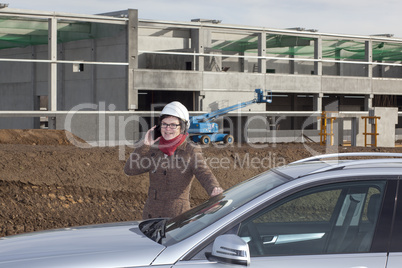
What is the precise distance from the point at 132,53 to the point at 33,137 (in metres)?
7.38

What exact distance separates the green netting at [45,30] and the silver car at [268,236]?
70.4ft

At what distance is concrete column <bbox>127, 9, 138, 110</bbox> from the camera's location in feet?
83.9

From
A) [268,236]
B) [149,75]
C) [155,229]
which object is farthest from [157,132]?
[149,75]

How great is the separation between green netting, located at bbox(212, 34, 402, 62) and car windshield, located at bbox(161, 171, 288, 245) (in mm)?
27246

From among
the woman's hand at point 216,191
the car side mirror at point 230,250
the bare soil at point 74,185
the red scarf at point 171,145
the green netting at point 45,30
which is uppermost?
the green netting at point 45,30

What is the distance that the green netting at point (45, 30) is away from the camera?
24.9m

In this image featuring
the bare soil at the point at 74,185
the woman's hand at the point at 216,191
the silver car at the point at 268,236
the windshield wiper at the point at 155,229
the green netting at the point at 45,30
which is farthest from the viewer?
the green netting at the point at 45,30

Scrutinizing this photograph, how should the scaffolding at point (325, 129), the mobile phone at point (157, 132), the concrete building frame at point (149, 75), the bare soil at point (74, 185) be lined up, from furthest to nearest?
the scaffolding at point (325, 129) < the concrete building frame at point (149, 75) < the bare soil at point (74, 185) < the mobile phone at point (157, 132)

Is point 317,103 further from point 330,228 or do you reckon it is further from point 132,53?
point 330,228

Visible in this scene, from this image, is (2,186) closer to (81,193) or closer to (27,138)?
(81,193)

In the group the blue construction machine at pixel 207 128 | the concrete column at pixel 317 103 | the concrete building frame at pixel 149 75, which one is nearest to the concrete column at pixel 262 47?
the concrete building frame at pixel 149 75

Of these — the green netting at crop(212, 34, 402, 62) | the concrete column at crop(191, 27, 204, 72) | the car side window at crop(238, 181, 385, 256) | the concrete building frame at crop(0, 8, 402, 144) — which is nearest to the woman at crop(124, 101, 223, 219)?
the car side window at crop(238, 181, 385, 256)

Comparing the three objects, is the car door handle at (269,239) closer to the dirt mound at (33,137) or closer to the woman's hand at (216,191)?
the woman's hand at (216,191)

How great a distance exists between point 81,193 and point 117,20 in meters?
13.2
